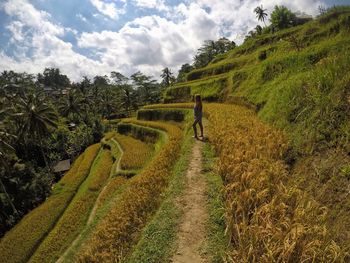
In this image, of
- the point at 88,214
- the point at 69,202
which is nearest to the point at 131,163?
the point at 88,214

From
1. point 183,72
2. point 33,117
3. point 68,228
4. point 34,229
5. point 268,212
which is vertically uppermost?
point 183,72

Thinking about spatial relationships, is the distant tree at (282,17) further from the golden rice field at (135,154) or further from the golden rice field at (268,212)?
the golden rice field at (268,212)

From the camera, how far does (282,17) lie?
44625 millimetres

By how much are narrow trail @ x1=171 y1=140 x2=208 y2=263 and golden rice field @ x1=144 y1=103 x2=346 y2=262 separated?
652mm

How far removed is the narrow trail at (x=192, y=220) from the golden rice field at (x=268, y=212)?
652 millimetres

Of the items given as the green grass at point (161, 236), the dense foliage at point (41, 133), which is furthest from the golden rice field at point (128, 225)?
the dense foliage at point (41, 133)

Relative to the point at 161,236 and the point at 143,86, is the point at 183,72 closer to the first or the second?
the point at 143,86

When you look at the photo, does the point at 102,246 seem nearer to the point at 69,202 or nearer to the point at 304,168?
the point at 304,168

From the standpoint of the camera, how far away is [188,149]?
40.6 feet

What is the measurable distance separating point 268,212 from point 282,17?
4499 cm

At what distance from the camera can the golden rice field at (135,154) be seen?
21652 mm

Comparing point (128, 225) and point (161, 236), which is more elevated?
point (161, 236)

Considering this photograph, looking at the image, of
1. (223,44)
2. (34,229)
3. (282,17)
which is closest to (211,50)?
(223,44)

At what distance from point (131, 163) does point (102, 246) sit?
515 inches
